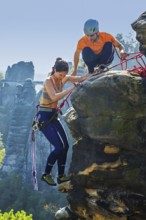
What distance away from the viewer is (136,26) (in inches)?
418

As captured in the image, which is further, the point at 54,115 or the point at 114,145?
the point at 114,145

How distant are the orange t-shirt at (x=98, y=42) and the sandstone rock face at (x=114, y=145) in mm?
1412

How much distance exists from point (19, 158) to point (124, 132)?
6564 centimetres

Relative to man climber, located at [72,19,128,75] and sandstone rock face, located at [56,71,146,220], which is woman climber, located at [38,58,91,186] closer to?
sandstone rock face, located at [56,71,146,220]

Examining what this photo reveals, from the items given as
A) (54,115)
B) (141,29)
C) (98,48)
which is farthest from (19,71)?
(54,115)

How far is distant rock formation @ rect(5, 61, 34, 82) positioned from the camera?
115375 millimetres

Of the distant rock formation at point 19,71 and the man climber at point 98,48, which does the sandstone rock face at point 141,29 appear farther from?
the distant rock formation at point 19,71

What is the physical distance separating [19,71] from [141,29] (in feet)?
356

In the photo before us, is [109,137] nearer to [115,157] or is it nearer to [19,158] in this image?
[115,157]

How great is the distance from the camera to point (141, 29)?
10492mm

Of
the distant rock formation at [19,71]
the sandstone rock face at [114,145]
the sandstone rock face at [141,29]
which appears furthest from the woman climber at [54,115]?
the distant rock formation at [19,71]

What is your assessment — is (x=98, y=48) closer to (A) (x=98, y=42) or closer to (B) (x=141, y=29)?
(A) (x=98, y=42)

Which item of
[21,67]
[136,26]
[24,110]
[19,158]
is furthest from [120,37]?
[136,26]

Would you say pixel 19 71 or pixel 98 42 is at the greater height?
pixel 19 71
